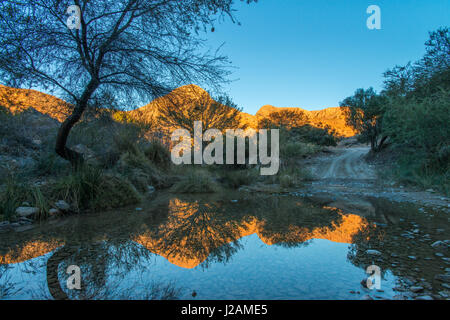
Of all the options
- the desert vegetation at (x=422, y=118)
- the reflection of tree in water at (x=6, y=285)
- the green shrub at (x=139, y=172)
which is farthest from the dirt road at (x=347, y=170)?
the reflection of tree in water at (x=6, y=285)

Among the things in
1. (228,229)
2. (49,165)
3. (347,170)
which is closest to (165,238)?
(228,229)

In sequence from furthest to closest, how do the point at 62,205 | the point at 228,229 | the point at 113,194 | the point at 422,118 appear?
the point at 422,118
the point at 113,194
the point at 62,205
the point at 228,229

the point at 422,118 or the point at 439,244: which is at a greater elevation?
the point at 422,118

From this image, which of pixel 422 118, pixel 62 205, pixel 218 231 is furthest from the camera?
pixel 422 118

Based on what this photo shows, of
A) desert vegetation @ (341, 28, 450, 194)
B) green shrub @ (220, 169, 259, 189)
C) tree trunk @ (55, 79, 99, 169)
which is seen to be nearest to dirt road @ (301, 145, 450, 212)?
desert vegetation @ (341, 28, 450, 194)

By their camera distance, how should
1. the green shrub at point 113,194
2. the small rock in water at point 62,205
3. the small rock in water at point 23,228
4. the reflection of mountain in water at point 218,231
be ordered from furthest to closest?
the green shrub at point 113,194 < the small rock in water at point 62,205 < the small rock in water at point 23,228 < the reflection of mountain in water at point 218,231

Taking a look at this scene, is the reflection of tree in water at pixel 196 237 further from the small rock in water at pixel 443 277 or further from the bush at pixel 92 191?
the small rock in water at pixel 443 277

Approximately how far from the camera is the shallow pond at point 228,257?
1.89 meters

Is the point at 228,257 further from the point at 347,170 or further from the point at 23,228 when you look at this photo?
the point at 347,170

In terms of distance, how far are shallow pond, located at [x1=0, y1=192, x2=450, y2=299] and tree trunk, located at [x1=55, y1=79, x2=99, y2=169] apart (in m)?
2.29

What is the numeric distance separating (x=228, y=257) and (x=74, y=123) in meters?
5.24

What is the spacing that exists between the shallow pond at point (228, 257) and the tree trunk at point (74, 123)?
229cm

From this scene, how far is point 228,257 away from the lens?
8.66 ft

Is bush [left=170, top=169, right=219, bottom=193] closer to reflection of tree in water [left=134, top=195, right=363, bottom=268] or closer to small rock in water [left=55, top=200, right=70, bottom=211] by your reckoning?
reflection of tree in water [left=134, top=195, right=363, bottom=268]
